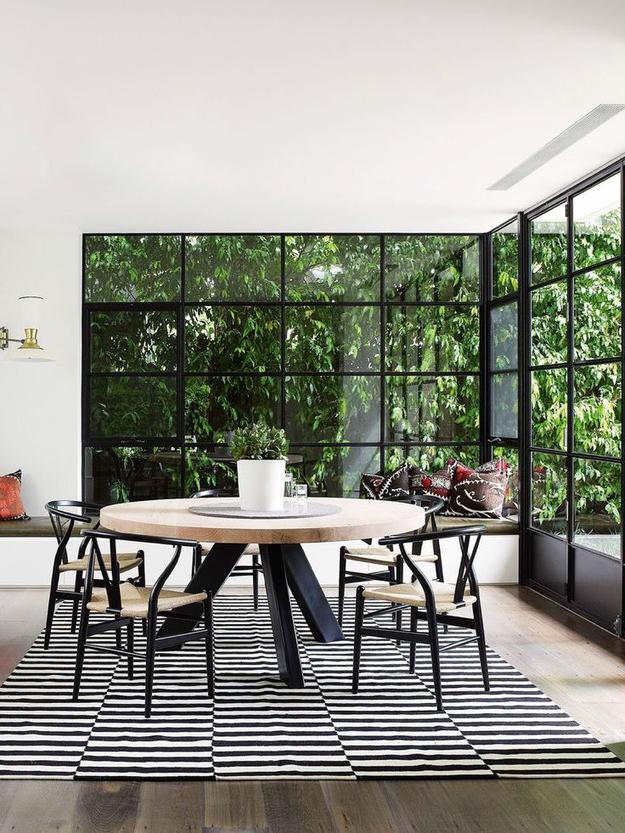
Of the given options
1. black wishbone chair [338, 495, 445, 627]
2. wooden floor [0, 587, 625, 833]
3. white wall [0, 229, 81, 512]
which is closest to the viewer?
wooden floor [0, 587, 625, 833]

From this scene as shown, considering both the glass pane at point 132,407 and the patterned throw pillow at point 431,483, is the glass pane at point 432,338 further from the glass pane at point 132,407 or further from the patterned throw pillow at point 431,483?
the glass pane at point 132,407

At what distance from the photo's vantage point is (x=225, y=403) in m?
7.20

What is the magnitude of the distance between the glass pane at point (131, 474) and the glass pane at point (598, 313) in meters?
3.26

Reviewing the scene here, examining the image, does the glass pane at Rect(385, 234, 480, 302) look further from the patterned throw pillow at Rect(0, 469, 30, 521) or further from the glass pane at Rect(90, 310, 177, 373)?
the patterned throw pillow at Rect(0, 469, 30, 521)

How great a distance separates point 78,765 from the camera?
3234 mm

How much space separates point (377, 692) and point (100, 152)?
3.25m

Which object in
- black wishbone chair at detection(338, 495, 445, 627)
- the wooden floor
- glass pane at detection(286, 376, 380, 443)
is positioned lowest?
the wooden floor

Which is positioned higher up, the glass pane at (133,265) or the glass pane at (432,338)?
the glass pane at (133,265)

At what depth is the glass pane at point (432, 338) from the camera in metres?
7.26

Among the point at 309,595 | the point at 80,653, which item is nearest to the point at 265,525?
the point at 309,595

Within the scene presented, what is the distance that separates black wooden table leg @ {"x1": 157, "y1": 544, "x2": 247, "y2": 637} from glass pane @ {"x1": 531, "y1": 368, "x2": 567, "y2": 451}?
2561 millimetres

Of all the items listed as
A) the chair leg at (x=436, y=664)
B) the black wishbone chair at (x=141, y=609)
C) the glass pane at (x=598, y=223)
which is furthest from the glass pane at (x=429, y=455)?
the chair leg at (x=436, y=664)

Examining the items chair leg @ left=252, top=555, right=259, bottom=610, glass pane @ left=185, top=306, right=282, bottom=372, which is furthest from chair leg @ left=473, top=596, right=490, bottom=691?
glass pane @ left=185, top=306, right=282, bottom=372

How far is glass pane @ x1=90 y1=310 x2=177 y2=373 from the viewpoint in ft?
23.5
